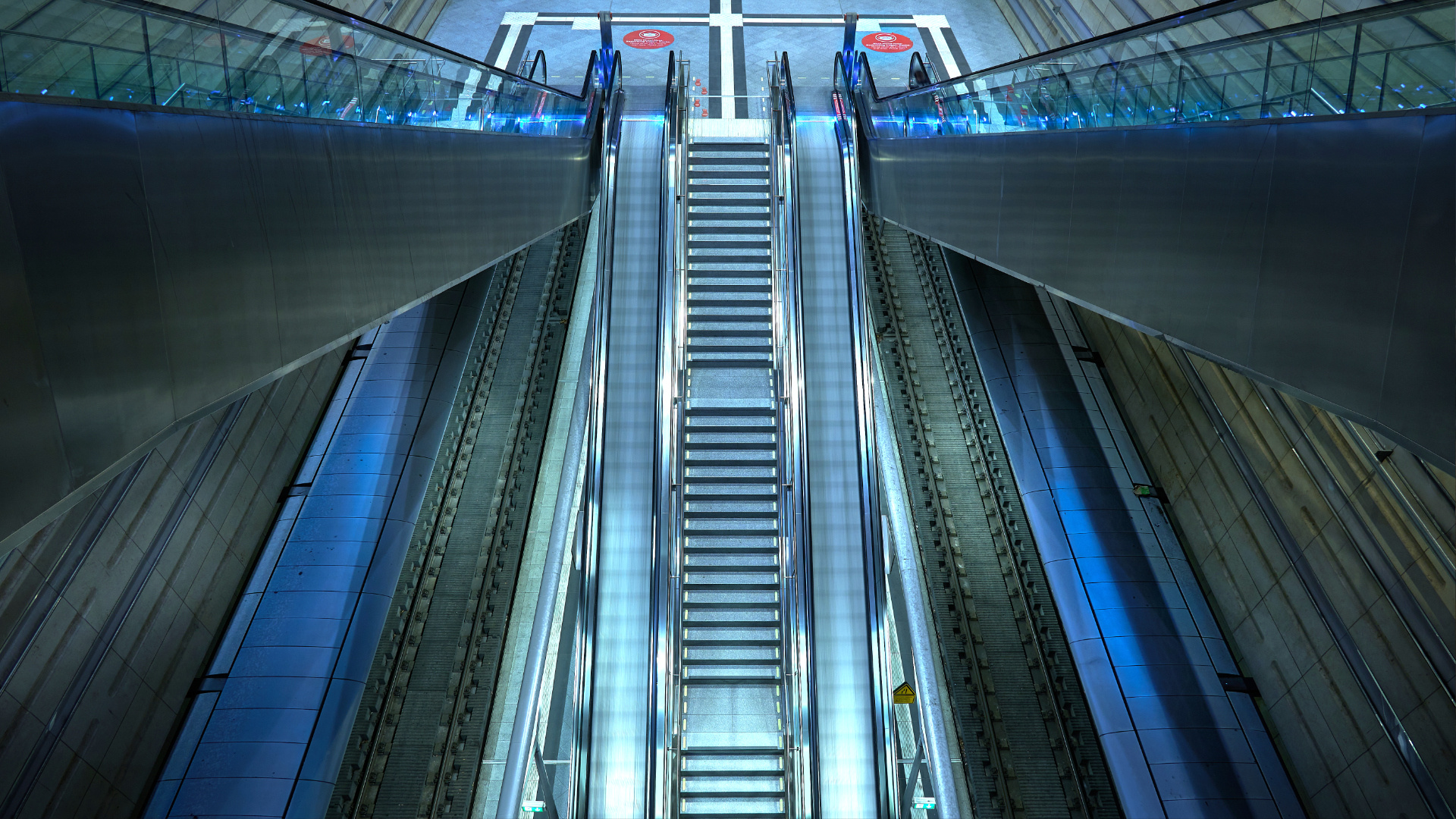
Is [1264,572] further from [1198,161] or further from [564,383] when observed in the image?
[564,383]

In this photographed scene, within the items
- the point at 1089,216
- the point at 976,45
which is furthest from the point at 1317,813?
the point at 976,45

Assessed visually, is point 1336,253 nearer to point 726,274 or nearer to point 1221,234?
point 1221,234

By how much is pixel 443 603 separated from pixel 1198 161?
7558 mm

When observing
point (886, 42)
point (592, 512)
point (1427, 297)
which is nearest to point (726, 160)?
point (592, 512)

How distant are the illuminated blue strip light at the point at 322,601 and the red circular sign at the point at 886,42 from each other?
10048 mm

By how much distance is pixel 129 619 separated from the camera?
7.62 metres

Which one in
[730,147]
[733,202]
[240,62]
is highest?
[730,147]

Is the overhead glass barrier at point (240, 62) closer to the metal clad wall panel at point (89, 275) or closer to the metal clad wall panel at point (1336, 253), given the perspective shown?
the metal clad wall panel at point (89, 275)

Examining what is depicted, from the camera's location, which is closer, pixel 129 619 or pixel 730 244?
pixel 129 619

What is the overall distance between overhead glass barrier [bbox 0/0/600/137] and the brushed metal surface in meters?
0.12

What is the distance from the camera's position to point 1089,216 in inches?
252

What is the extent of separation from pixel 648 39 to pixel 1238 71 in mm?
15104

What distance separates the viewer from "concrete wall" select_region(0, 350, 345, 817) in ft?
21.5

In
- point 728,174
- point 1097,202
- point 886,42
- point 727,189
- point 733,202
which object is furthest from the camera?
point 886,42
